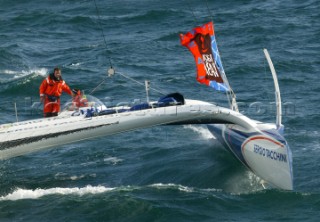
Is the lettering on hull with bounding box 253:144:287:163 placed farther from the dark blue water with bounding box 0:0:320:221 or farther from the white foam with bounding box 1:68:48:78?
the white foam with bounding box 1:68:48:78

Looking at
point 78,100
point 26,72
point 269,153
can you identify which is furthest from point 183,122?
point 26,72

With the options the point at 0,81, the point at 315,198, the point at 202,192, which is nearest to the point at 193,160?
the point at 202,192

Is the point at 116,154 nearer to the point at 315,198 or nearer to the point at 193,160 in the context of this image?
the point at 193,160

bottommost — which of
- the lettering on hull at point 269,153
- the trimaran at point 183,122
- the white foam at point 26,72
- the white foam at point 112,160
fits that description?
the white foam at point 112,160

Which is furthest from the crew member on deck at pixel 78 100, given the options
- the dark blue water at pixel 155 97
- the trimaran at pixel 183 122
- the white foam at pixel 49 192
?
A: the white foam at pixel 49 192

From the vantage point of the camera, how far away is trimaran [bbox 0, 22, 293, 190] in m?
16.4

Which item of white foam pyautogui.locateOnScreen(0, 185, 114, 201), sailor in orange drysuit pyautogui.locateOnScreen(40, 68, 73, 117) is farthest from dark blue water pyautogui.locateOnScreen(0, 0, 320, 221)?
sailor in orange drysuit pyautogui.locateOnScreen(40, 68, 73, 117)

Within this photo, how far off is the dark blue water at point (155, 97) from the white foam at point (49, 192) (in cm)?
3

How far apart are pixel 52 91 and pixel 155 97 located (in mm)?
6296

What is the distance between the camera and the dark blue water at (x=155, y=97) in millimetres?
16078

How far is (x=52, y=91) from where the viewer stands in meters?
17.3

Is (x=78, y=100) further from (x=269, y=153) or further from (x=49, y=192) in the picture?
(x=269, y=153)

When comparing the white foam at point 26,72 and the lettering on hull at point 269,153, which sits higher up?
the white foam at point 26,72

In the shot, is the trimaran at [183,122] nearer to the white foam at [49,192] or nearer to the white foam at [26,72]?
the white foam at [49,192]
